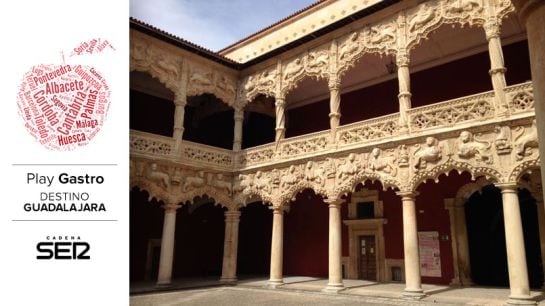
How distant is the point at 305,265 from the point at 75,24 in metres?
13.3

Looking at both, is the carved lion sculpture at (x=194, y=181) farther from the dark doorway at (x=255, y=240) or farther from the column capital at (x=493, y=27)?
the column capital at (x=493, y=27)

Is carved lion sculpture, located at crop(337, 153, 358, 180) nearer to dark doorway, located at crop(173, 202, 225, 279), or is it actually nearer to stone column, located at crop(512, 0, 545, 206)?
dark doorway, located at crop(173, 202, 225, 279)

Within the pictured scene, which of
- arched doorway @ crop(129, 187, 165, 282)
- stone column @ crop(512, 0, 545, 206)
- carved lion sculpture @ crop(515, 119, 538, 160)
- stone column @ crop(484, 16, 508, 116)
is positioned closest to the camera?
stone column @ crop(512, 0, 545, 206)

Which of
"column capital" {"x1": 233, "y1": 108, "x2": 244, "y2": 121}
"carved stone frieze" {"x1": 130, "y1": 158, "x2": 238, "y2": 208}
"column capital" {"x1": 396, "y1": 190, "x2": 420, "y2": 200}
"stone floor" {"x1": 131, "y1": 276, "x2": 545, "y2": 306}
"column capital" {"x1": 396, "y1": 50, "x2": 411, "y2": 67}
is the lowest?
"stone floor" {"x1": 131, "y1": 276, "x2": 545, "y2": 306}

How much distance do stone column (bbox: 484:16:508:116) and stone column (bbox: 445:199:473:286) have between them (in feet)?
12.6

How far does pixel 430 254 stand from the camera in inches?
479

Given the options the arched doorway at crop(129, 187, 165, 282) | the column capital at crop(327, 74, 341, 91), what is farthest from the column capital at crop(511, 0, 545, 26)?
the arched doorway at crop(129, 187, 165, 282)

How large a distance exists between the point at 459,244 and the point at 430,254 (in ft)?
2.99

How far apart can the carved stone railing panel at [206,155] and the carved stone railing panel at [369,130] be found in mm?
4341

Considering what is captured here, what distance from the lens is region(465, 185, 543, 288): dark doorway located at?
36.8 feet

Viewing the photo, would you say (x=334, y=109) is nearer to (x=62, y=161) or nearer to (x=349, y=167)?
(x=349, y=167)

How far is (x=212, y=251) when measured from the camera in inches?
668

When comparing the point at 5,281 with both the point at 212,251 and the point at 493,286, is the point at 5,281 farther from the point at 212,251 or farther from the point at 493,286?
the point at 212,251

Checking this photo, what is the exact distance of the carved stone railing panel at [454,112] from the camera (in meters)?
9.24
